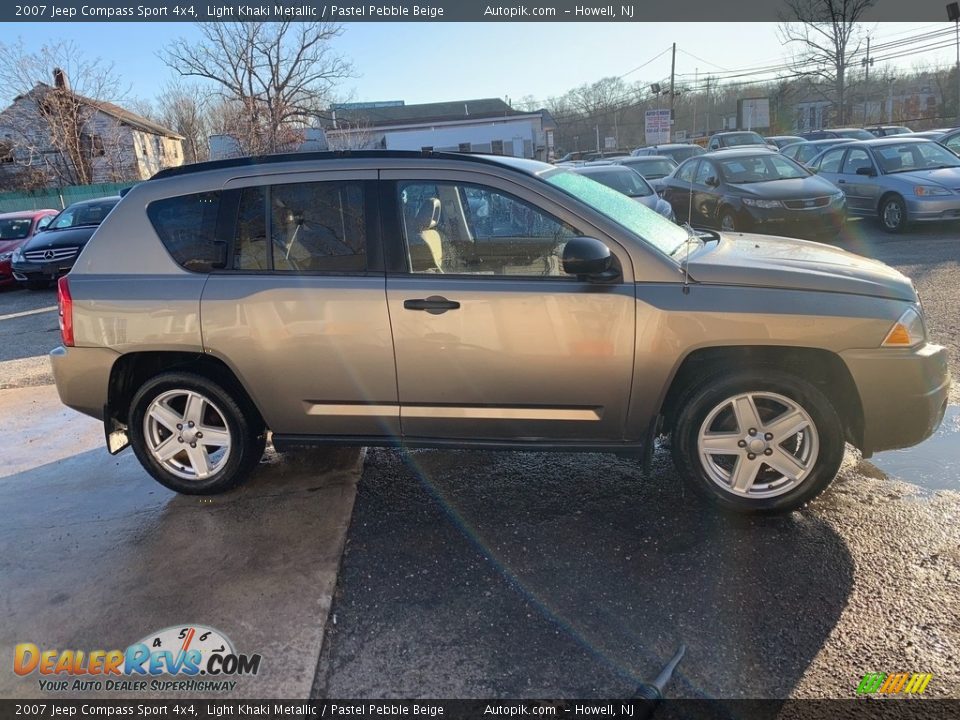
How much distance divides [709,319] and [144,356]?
10.5ft

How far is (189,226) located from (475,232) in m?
1.65

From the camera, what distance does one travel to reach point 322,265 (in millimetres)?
3609

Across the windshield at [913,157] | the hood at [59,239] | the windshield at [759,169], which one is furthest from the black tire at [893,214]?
the hood at [59,239]

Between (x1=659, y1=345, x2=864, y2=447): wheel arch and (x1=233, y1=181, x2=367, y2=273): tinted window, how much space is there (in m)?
1.83

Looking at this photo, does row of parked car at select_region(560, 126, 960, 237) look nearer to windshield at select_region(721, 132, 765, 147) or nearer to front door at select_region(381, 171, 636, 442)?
front door at select_region(381, 171, 636, 442)

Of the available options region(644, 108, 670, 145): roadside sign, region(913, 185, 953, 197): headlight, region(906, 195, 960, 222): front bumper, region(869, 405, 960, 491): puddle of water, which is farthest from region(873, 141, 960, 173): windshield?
region(644, 108, 670, 145): roadside sign

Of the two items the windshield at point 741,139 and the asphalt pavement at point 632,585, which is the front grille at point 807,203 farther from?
the windshield at point 741,139

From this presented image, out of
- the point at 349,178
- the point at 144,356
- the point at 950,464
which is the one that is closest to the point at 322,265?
the point at 349,178

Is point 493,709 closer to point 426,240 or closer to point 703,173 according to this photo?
point 426,240

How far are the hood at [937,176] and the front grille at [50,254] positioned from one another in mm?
15387

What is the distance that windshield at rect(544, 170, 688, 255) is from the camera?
3.51 meters

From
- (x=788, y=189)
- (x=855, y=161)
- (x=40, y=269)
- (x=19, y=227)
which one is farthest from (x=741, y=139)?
(x=19, y=227)

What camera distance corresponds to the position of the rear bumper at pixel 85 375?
12.5ft

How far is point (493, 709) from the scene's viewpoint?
2.33 metres
